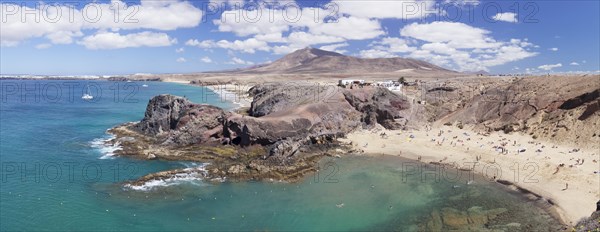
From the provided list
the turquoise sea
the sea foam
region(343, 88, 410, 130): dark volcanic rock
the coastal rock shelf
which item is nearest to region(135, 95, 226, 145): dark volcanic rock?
the coastal rock shelf

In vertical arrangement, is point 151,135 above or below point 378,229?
above

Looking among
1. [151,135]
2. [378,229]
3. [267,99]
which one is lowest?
[378,229]

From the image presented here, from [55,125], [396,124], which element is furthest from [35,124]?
[396,124]

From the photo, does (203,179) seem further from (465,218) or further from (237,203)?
(465,218)

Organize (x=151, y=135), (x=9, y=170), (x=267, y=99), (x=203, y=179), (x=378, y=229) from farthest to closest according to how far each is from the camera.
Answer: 1. (x=267, y=99)
2. (x=151, y=135)
3. (x=9, y=170)
4. (x=203, y=179)
5. (x=378, y=229)

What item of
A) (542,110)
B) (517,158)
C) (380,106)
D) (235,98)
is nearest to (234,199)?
(517,158)

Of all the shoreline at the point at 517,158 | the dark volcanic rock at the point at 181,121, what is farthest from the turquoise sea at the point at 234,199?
the dark volcanic rock at the point at 181,121

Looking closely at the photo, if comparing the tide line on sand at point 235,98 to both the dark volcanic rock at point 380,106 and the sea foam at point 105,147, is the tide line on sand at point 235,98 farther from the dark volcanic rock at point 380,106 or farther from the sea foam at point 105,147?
the sea foam at point 105,147

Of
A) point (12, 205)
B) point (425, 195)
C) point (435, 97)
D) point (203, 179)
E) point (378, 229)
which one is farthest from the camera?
point (435, 97)

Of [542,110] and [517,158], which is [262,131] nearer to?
[517,158]
